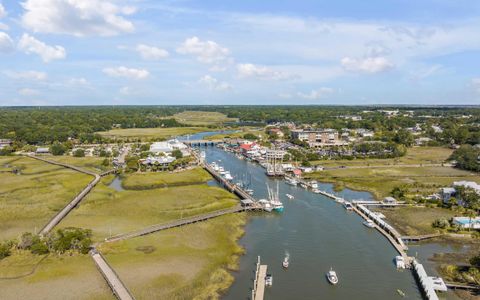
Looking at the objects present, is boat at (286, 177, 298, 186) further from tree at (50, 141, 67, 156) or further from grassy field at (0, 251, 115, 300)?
tree at (50, 141, 67, 156)

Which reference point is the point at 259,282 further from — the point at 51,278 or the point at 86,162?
the point at 86,162

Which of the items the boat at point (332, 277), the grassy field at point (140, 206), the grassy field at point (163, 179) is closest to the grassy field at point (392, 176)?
the grassy field at point (163, 179)

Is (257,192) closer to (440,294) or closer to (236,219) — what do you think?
(236,219)

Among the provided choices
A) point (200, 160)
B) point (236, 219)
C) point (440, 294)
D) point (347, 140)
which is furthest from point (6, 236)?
point (347, 140)

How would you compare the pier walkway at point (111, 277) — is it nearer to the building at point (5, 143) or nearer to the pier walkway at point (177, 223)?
the pier walkway at point (177, 223)

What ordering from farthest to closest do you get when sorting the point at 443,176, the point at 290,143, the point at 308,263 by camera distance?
the point at 290,143 → the point at 443,176 → the point at 308,263

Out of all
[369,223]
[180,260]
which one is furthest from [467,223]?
[180,260]

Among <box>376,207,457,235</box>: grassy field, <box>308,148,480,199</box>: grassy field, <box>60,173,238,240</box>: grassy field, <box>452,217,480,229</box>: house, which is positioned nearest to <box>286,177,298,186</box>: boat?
<box>308,148,480,199</box>: grassy field
